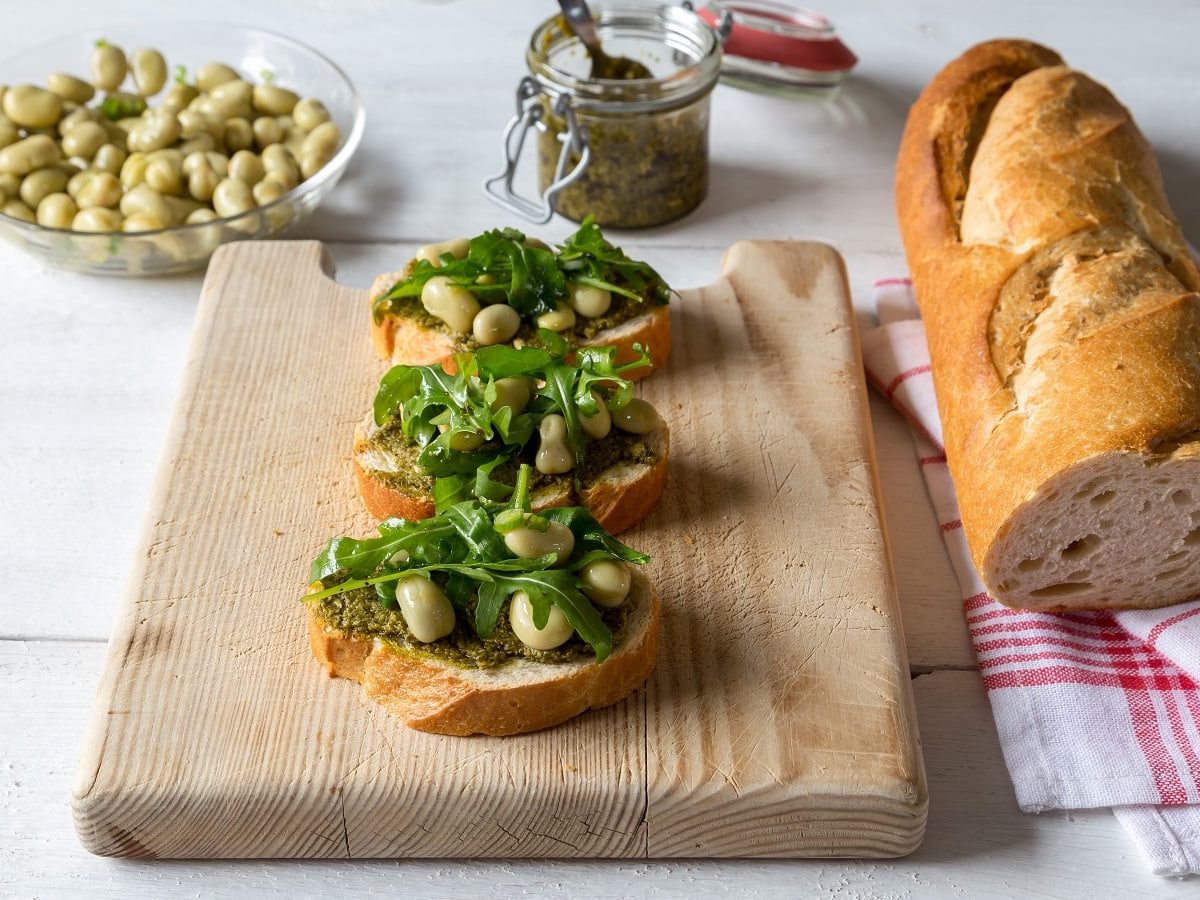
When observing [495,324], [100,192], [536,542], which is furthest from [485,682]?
[100,192]

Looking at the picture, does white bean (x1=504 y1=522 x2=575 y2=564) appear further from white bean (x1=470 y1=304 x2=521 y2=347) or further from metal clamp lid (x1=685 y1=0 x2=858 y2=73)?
metal clamp lid (x1=685 y1=0 x2=858 y2=73)

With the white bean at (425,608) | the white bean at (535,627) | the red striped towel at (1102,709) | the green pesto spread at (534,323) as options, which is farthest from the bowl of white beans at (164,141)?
the red striped towel at (1102,709)

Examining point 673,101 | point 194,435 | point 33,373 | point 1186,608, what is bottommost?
point 33,373

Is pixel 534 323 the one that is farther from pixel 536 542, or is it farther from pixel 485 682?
pixel 485 682

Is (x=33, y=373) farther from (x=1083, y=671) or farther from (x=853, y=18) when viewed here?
(x=853, y=18)

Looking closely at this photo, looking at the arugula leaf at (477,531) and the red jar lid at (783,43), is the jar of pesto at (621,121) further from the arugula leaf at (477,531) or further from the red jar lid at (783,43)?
the arugula leaf at (477,531)

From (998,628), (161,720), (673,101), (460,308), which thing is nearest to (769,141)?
(673,101)

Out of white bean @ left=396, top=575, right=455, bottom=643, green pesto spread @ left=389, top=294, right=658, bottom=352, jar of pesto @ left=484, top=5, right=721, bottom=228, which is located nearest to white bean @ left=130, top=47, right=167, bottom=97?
jar of pesto @ left=484, top=5, right=721, bottom=228
